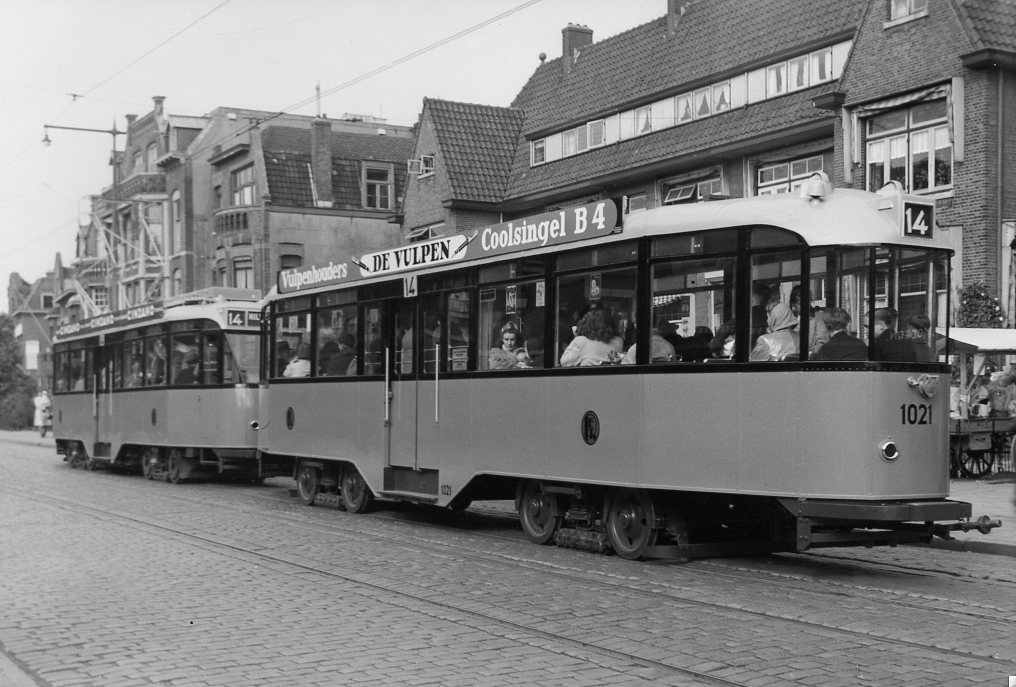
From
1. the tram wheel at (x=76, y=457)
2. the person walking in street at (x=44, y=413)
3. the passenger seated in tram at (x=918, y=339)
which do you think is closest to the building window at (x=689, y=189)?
the tram wheel at (x=76, y=457)

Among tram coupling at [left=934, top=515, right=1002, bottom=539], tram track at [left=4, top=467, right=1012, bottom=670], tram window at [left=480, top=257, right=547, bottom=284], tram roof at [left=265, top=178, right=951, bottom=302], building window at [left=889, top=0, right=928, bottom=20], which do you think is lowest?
tram track at [left=4, top=467, right=1012, bottom=670]

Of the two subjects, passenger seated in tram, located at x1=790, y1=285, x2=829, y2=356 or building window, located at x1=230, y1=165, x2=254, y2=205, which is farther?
building window, located at x1=230, y1=165, x2=254, y2=205

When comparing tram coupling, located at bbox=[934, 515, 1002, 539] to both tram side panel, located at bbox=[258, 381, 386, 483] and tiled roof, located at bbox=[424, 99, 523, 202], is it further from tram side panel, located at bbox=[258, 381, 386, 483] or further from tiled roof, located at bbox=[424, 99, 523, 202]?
tiled roof, located at bbox=[424, 99, 523, 202]

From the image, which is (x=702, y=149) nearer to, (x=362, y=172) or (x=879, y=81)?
(x=879, y=81)

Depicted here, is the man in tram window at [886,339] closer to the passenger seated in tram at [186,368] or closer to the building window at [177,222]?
the passenger seated in tram at [186,368]

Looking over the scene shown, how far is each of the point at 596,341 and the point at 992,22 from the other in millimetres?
15209

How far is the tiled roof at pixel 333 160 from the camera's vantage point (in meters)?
47.8

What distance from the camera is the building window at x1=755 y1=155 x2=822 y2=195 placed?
2764 centimetres

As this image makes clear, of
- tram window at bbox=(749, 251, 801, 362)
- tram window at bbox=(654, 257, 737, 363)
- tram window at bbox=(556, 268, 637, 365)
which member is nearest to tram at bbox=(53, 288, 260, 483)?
tram window at bbox=(556, 268, 637, 365)

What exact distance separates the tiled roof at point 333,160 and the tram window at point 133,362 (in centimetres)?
2165

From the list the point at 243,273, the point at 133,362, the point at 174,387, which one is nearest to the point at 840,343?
the point at 174,387

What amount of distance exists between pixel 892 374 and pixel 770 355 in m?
0.98

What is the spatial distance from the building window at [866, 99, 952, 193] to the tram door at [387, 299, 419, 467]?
496 inches

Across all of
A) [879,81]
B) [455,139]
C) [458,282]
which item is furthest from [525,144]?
[458,282]
